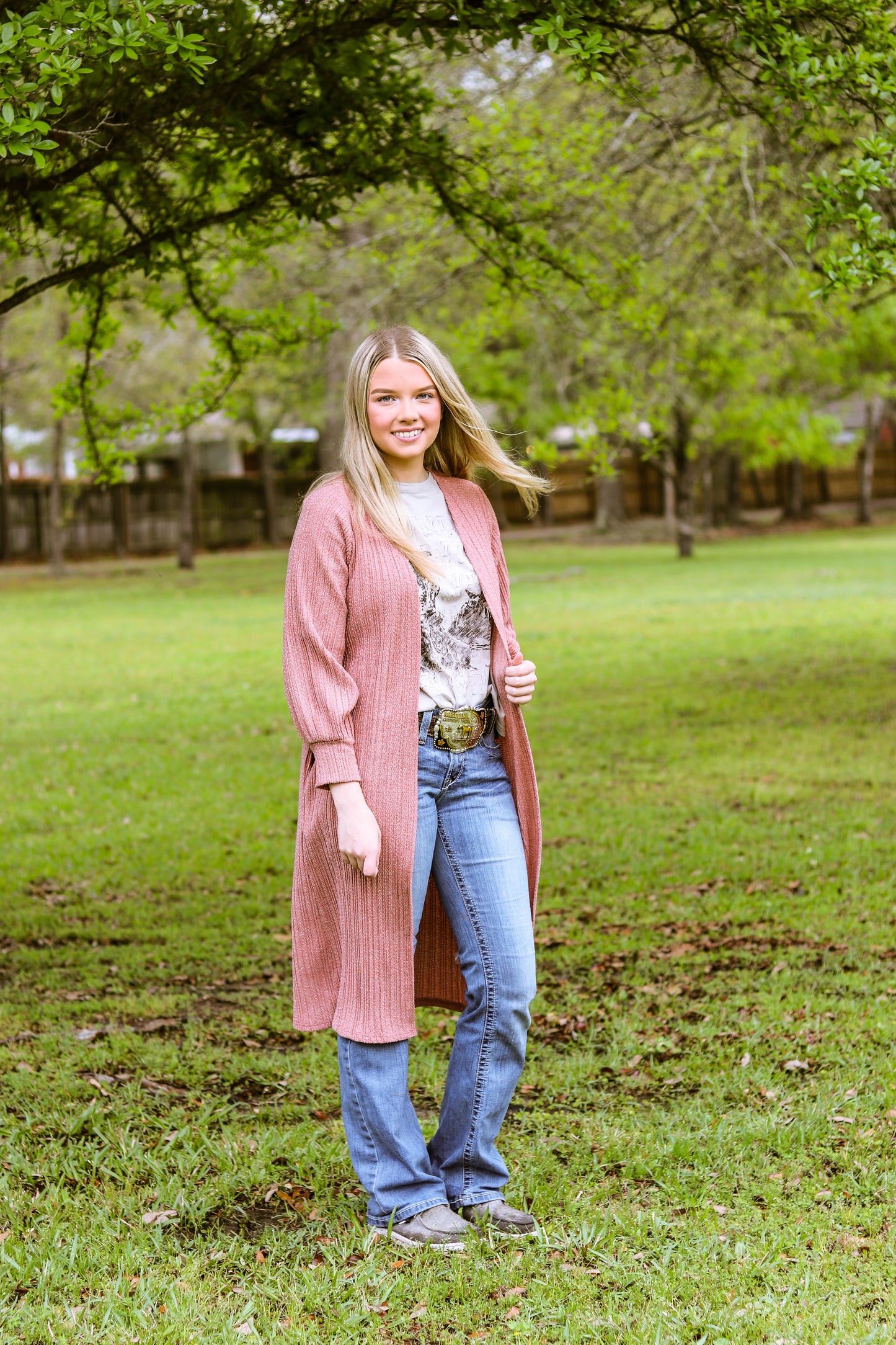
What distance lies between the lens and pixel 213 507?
36.2 meters

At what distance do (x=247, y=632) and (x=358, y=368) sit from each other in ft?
47.4

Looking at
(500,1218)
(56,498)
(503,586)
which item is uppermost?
(56,498)

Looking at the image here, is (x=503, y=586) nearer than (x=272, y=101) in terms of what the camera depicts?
Yes

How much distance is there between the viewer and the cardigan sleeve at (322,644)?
3104 millimetres

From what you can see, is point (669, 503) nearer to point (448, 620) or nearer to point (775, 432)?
point (775, 432)

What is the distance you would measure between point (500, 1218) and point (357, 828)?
1127 mm

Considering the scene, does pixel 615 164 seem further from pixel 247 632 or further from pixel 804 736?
pixel 247 632

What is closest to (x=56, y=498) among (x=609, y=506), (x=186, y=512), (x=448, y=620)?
(x=186, y=512)

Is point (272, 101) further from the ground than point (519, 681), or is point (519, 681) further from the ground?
point (272, 101)

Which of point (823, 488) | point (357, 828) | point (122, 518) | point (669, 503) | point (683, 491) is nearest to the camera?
point (357, 828)

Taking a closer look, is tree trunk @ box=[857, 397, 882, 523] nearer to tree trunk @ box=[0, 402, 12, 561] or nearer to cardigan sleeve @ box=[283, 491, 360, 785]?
tree trunk @ box=[0, 402, 12, 561]

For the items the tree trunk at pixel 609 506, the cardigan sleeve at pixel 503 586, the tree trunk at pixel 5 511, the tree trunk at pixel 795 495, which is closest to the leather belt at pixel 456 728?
the cardigan sleeve at pixel 503 586

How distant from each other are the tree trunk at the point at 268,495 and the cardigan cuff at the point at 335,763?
31496mm

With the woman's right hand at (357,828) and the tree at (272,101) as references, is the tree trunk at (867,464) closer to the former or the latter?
the tree at (272,101)
